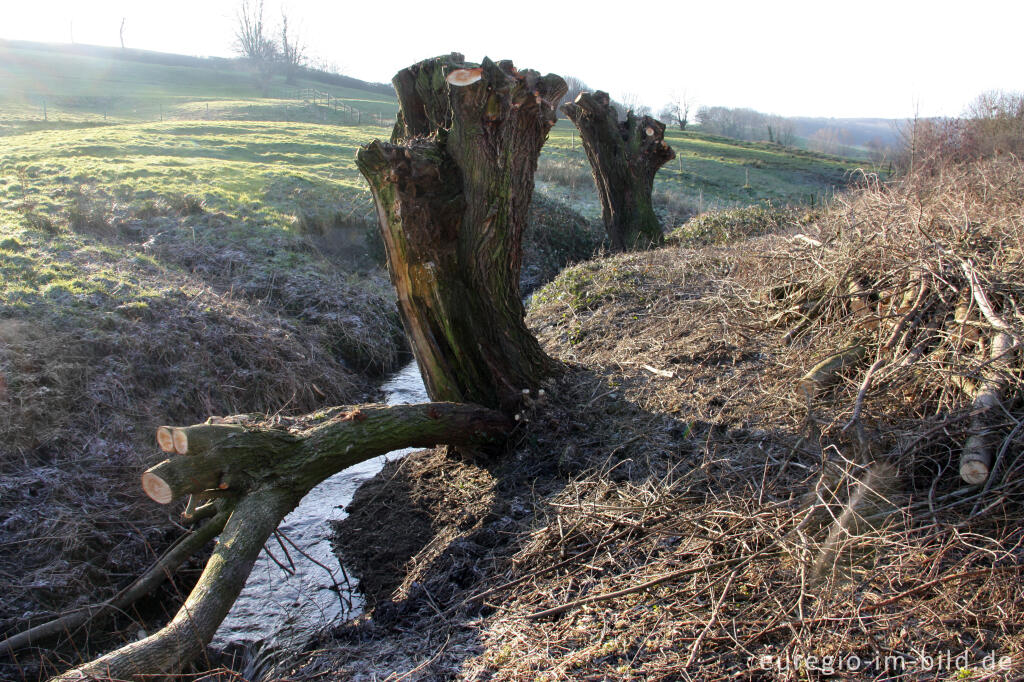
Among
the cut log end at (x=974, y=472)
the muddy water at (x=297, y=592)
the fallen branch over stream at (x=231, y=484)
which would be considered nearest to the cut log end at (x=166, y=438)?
the fallen branch over stream at (x=231, y=484)

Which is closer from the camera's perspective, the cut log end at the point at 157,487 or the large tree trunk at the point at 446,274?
the cut log end at the point at 157,487

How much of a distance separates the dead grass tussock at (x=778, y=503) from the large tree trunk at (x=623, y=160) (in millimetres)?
6034

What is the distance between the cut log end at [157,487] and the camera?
3410 mm

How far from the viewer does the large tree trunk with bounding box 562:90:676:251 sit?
1162 cm

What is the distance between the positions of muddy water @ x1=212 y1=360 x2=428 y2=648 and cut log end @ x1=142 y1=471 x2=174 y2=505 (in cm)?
97

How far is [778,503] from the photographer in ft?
11.0

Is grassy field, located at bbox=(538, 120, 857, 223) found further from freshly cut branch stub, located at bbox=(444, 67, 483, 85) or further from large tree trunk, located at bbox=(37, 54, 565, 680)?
freshly cut branch stub, located at bbox=(444, 67, 483, 85)

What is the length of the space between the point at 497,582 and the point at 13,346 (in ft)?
18.9

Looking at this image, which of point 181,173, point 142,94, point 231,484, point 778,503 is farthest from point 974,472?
point 142,94

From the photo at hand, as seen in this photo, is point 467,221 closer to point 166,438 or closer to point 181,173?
point 166,438

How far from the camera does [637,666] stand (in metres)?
2.73

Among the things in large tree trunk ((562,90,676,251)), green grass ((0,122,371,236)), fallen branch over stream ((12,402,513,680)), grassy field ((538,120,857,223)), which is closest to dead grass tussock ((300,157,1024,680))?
fallen branch over stream ((12,402,513,680))

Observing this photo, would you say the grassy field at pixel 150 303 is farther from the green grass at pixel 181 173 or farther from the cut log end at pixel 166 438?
the cut log end at pixel 166 438

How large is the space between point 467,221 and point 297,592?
3282 millimetres
